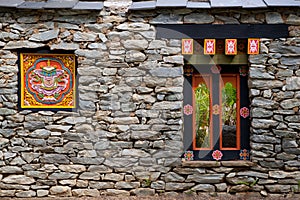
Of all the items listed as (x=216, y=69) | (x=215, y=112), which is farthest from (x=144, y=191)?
(x=216, y=69)

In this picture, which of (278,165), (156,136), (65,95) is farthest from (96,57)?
(278,165)

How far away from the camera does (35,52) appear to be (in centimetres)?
496

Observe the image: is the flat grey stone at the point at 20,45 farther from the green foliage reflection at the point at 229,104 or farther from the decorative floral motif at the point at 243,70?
the decorative floral motif at the point at 243,70

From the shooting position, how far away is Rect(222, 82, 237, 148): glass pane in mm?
5145

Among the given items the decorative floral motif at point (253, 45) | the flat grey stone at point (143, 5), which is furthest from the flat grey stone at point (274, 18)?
the flat grey stone at point (143, 5)

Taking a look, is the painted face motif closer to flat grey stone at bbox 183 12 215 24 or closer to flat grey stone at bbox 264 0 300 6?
flat grey stone at bbox 183 12 215 24

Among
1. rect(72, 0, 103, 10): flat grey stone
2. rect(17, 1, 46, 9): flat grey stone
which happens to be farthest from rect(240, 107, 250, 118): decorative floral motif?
rect(17, 1, 46, 9): flat grey stone

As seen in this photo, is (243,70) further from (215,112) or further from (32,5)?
(32,5)

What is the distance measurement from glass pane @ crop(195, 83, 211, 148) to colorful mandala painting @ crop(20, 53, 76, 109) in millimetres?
1729

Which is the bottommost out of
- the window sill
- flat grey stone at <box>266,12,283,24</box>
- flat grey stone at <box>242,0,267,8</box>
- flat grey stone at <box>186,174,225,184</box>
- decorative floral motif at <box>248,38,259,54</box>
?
flat grey stone at <box>186,174,225,184</box>

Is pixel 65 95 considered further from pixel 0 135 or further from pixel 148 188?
pixel 148 188

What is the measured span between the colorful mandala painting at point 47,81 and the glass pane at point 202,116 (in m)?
1.73

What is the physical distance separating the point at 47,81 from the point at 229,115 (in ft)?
8.43

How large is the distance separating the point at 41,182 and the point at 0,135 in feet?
2.76
